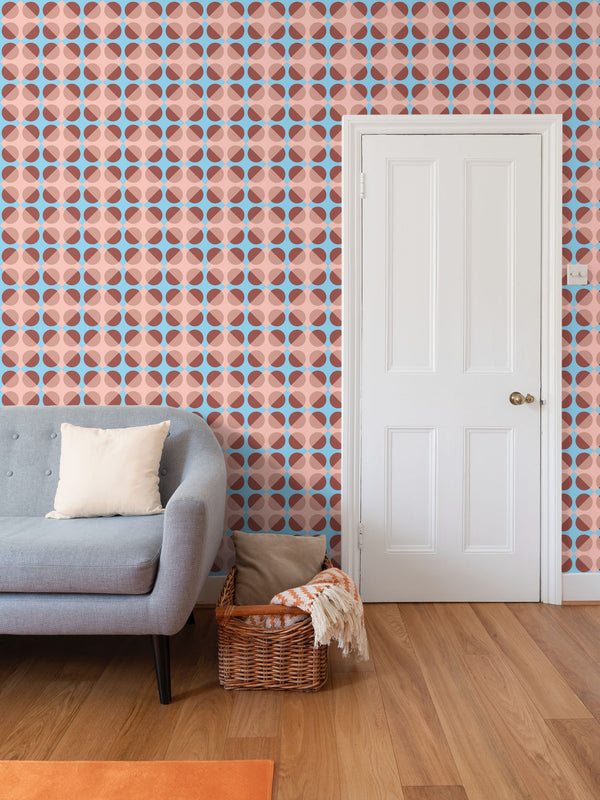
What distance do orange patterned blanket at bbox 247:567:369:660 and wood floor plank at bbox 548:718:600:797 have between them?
64 cm

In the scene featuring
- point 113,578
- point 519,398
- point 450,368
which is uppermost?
point 450,368

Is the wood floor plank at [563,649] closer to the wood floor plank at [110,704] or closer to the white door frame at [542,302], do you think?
the white door frame at [542,302]

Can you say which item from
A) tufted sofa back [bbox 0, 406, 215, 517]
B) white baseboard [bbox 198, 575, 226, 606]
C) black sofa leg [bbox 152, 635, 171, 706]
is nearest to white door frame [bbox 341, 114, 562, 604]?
white baseboard [bbox 198, 575, 226, 606]

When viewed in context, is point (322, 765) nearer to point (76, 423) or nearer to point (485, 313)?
point (76, 423)

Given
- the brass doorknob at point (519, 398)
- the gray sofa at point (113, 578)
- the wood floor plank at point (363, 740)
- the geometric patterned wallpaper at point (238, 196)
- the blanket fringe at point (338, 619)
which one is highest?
the geometric patterned wallpaper at point (238, 196)

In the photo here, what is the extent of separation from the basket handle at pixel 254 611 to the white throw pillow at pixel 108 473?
538 mm

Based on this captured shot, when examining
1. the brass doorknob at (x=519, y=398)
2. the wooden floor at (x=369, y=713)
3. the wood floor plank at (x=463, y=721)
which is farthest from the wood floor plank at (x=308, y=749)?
the brass doorknob at (x=519, y=398)

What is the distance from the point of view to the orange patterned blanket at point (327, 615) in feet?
7.09

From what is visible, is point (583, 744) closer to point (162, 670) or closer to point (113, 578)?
point (162, 670)

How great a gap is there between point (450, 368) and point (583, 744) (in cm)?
158

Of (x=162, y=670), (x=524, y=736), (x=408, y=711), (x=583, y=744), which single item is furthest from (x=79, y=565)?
(x=583, y=744)

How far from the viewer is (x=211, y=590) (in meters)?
3.03

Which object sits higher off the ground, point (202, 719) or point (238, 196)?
point (238, 196)

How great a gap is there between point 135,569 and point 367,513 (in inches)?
48.9
